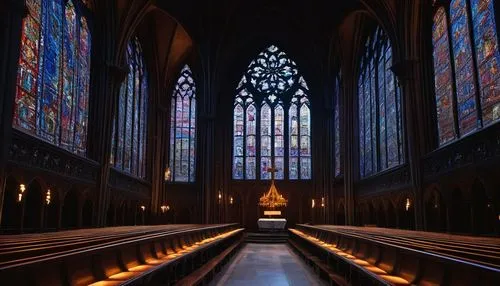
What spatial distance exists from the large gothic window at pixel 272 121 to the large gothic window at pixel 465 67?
18662 millimetres

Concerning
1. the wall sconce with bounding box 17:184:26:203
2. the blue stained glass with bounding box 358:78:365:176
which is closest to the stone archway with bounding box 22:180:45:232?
the wall sconce with bounding box 17:184:26:203

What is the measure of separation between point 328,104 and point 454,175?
1918 centimetres

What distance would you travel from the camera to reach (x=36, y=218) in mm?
15906

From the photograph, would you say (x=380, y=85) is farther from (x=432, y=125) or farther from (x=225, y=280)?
(x=225, y=280)

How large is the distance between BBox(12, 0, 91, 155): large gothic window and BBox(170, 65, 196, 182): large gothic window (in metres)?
13.5

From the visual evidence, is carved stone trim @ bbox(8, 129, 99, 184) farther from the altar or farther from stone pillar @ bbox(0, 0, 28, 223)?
the altar

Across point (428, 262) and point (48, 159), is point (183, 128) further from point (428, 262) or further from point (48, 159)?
point (428, 262)

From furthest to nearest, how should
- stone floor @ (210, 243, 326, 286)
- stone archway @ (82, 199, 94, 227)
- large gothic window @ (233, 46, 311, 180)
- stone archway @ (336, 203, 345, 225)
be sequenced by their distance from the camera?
large gothic window @ (233, 46, 311, 180)
stone archway @ (336, 203, 345, 225)
stone archway @ (82, 199, 94, 227)
stone floor @ (210, 243, 326, 286)

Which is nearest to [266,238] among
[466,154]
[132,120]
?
[132,120]

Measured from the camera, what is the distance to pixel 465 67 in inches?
575

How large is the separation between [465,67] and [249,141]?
72.4ft

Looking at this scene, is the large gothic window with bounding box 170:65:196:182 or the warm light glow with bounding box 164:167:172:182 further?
the large gothic window with bounding box 170:65:196:182

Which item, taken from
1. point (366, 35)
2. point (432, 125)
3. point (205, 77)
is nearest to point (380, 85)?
point (366, 35)

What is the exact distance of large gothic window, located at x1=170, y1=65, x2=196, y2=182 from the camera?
33594 mm
